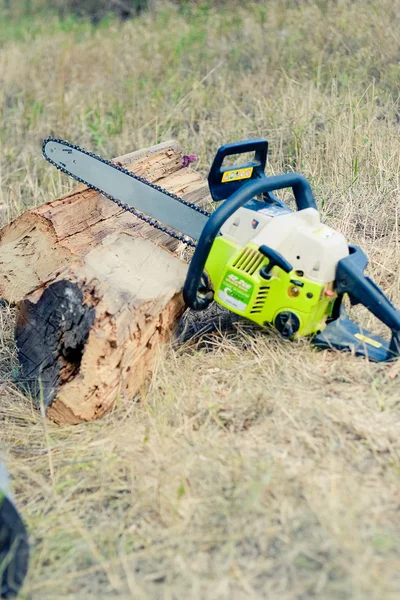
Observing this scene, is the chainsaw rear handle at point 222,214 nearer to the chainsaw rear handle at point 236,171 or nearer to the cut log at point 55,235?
the chainsaw rear handle at point 236,171

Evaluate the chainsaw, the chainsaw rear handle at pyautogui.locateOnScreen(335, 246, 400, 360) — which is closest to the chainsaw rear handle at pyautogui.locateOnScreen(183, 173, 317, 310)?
the chainsaw

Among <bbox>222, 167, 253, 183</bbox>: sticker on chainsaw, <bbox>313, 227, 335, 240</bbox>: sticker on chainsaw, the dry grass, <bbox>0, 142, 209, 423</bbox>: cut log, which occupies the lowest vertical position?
the dry grass

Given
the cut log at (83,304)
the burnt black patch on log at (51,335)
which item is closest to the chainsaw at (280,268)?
the cut log at (83,304)

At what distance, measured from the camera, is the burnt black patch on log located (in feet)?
9.41

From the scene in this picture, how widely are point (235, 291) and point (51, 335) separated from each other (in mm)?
801

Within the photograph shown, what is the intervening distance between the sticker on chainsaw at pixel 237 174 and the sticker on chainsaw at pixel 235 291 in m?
0.43

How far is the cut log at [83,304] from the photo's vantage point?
2.82 metres

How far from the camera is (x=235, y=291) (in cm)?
294

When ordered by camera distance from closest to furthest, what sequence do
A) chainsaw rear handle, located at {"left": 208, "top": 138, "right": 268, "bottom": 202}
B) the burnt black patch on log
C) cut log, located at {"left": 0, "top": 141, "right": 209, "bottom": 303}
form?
the burnt black patch on log < chainsaw rear handle, located at {"left": 208, "top": 138, "right": 268, "bottom": 202} < cut log, located at {"left": 0, "top": 141, "right": 209, "bottom": 303}

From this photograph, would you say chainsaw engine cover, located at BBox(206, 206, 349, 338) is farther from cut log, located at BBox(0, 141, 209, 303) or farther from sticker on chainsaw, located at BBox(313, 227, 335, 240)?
cut log, located at BBox(0, 141, 209, 303)

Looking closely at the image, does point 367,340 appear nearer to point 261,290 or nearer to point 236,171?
point 261,290

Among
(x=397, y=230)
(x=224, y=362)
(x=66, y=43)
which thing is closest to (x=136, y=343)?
(x=224, y=362)

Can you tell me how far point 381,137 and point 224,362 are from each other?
7.32ft

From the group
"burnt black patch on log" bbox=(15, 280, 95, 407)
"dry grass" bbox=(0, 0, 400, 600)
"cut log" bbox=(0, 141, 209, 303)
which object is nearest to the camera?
"dry grass" bbox=(0, 0, 400, 600)
